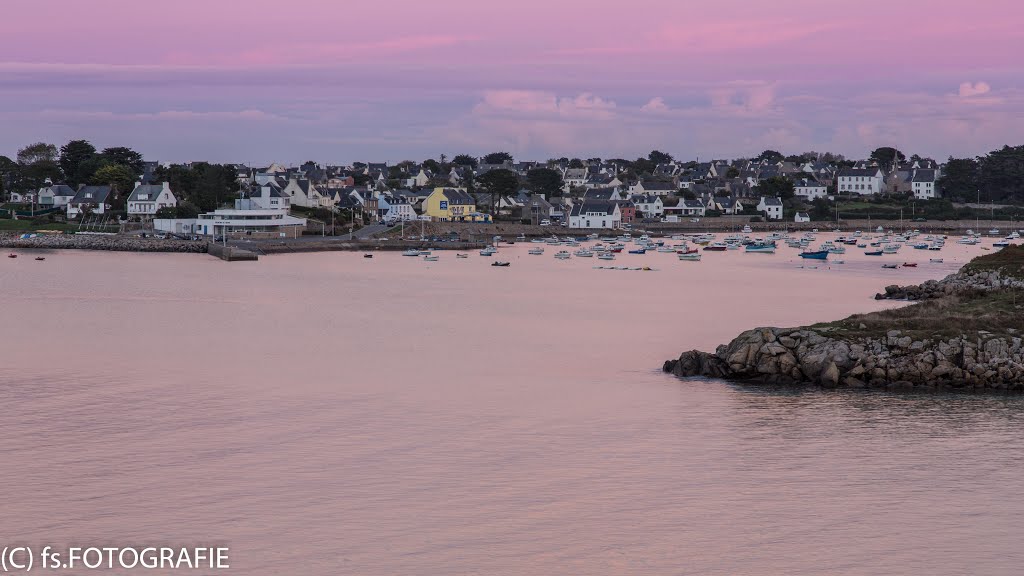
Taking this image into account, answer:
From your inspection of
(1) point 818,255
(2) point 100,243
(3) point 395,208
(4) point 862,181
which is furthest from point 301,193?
(4) point 862,181

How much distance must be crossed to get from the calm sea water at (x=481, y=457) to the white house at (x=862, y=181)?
384 ft

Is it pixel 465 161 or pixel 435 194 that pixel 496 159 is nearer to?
pixel 465 161

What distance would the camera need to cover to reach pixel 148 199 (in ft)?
322

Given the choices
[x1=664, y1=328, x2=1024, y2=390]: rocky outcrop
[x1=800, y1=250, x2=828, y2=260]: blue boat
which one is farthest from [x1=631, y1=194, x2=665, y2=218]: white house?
[x1=664, y1=328, x2=1024, y2=390]: rocky outcrop

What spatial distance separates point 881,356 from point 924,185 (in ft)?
420

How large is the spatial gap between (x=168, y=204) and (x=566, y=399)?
81.2 metres

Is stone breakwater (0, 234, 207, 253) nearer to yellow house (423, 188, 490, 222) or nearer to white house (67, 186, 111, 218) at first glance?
white house (67, 186, 111, 218)

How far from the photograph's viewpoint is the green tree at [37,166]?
108m

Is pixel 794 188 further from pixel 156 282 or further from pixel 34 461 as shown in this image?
pixel 34 461

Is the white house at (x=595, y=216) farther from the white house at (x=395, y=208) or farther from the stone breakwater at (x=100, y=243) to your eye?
the stone breakwater at (x=100, y=243)

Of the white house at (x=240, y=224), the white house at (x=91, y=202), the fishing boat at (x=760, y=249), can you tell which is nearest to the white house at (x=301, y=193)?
the white house at (x=240, y=224)

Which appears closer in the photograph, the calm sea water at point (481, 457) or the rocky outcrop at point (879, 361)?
the calm sea water at point (481, 457)

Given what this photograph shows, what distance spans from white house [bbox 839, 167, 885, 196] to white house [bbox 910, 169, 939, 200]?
4.81 meters

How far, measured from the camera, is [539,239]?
358 feet
